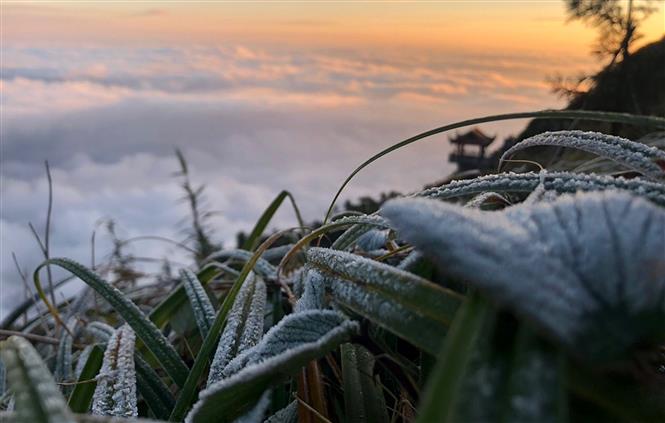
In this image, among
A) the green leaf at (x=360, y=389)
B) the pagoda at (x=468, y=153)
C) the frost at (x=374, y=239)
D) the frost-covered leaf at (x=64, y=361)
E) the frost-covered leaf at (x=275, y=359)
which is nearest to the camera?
the frost-covered leaf at (x=275, y=359)

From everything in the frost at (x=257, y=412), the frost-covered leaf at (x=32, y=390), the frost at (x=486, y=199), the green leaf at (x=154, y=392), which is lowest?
the green leaf at (x=154, y=392)

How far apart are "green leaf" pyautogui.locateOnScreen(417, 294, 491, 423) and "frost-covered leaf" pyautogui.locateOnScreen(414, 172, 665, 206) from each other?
14 cm

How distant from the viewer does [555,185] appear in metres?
0.36

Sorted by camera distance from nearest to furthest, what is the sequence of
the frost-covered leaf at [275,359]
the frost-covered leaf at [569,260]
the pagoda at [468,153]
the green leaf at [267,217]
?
the frost-covered leaf at [569,260] < the frost-covered leaf at [275,359] < the green leaf at [267,217] < the pagoda at [468,153]

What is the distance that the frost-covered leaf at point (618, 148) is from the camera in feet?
1.16

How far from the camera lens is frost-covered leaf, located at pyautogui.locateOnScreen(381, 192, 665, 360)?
7.5 inches

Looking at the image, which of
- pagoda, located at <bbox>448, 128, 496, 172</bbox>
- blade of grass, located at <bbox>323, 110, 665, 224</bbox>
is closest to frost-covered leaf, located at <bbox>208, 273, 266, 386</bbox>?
blade of grass, located at <bbox>323, 110, 665, 224</bbox>

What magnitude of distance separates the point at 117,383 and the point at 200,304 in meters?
0.12

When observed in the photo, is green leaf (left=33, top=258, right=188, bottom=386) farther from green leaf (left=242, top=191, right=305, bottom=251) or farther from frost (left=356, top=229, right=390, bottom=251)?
green leaf (left=242, top=191, right=305, bottom=251)

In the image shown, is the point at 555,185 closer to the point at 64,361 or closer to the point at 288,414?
the point at 288,414

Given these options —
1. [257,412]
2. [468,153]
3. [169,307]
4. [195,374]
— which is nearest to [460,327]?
[257,412]

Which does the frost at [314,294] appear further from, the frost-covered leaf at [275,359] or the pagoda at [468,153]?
the pagoda at [468,153]

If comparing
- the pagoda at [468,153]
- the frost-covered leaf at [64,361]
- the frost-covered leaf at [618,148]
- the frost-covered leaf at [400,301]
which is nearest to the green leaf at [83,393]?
the frost-covered leaf at [64,361]

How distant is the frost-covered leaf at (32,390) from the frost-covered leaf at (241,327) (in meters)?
0.15
